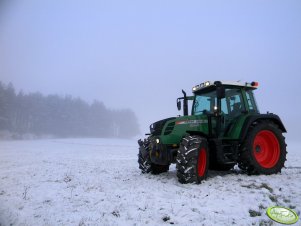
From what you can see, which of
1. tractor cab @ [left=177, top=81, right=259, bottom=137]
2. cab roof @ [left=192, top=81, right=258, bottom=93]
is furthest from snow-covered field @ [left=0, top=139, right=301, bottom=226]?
cab roof @ [left=192, top=81, right=258, bottom=93]

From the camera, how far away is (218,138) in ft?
30.4

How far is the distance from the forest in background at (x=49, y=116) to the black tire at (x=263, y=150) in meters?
60.2

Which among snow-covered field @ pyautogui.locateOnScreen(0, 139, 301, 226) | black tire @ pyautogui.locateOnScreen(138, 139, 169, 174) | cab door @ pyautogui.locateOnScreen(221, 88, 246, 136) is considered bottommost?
snow-covered field @ pyautogui.locateOnScreen(0, 139, 301, 226)

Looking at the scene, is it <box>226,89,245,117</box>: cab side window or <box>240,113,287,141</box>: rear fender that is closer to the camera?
<box>240,113,287,141</box>: rear fender

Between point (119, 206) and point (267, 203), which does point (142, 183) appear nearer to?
point (119, 206)

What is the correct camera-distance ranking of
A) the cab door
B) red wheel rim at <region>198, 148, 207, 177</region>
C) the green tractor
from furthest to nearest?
the cab door < red wheel rim at <region>198, 148, 207, 177</region> < the green tractor

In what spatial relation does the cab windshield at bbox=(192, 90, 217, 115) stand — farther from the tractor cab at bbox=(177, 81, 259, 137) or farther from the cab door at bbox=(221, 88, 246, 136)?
the cab door at bbox=(221, 88, 246, 136)

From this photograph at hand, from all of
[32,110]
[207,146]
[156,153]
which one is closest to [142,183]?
[156,153]

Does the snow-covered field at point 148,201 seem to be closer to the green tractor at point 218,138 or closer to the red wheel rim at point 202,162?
the red wheel rim at point 202,162

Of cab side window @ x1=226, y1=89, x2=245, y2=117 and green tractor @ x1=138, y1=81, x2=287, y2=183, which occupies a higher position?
cab side window @ x1=226, y1=89, x2=245, y2=117

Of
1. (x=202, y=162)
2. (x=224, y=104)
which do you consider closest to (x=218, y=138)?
(x=202, y=162)

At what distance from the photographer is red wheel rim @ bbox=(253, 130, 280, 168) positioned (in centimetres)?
977

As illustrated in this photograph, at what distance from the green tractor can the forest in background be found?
58.9 m

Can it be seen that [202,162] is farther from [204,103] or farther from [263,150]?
[263,150]
